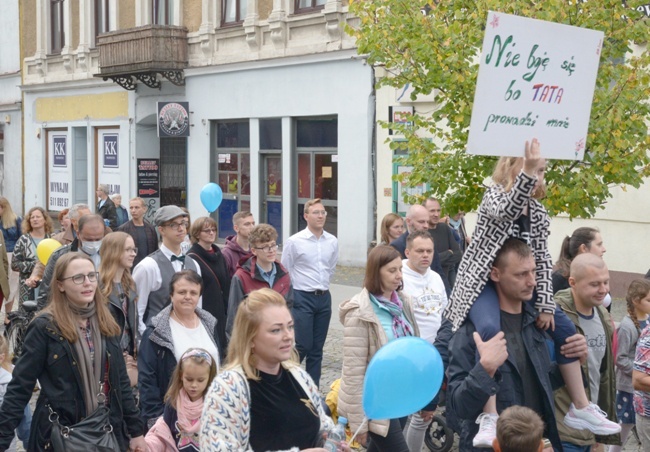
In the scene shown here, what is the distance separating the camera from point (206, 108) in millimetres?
25781

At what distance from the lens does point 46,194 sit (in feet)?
111

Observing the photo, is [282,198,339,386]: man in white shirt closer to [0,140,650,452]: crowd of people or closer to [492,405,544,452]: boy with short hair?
[0,140,650,452]: crowd of people

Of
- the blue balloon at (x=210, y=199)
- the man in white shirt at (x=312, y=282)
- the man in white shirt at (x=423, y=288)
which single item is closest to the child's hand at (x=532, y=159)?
the man in white shirt at (x=423, y=288)

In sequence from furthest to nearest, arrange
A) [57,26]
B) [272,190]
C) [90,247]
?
1. [57,26]
2. [272,190]
3. [90,247]

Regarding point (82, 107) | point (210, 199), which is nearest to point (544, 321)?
point (210, 199)

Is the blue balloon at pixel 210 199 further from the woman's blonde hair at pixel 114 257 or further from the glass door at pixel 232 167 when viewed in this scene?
the glass door at pixel 232 167

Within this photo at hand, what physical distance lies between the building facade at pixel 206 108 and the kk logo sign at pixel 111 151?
0.06 m

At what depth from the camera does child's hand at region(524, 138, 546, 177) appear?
410 cm

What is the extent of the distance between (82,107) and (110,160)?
8.65ft

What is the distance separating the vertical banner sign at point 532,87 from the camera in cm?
431

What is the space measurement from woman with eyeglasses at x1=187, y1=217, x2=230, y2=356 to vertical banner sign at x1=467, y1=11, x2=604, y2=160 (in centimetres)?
439

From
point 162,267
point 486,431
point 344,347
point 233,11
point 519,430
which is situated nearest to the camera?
point 519,430

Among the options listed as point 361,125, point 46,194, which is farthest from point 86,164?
point 361,125

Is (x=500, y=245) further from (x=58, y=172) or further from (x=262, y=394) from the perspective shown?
(x=58, y=172)
